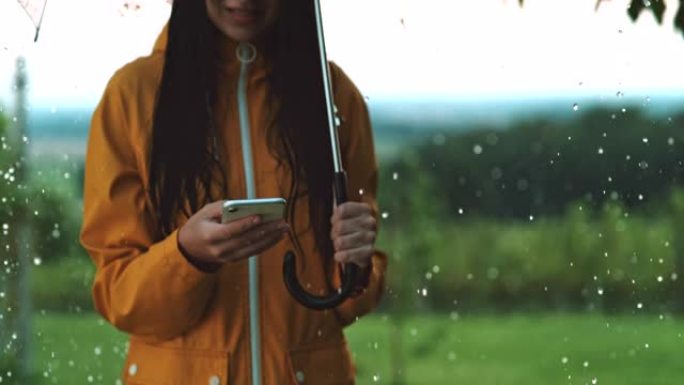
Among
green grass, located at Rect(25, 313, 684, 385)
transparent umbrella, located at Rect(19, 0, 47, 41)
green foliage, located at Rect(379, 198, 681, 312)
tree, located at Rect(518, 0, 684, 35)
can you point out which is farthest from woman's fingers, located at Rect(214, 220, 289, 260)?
green foliage, located at Rect(379, 198, 681, 312)

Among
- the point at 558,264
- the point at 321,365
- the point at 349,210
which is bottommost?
the point at 558,264

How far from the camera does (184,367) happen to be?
274 cm

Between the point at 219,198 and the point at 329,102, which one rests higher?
the point at 329,102

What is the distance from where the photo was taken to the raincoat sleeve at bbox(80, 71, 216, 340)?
271cm

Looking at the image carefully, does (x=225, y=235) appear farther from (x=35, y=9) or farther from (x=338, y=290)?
(x=35, y=9)

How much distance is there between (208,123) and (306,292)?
289mm

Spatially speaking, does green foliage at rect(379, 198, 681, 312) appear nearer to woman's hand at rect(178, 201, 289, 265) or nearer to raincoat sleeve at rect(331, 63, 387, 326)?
raincoat sleeve at rect(331, 63, 387, 326)

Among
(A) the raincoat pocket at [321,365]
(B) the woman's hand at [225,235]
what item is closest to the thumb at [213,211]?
(B) the woman's hand at [225,235]

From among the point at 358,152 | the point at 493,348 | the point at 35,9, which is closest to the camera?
the point at 358,152

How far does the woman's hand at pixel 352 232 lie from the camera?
2.69 metres

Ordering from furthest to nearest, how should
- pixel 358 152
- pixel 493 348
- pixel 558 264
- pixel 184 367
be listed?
pixel 558 264
pixel 493 348
pixel 358 152
pixel 184 367

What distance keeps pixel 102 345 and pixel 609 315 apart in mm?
2554

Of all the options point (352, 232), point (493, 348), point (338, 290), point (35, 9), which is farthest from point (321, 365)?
point (493, 348)

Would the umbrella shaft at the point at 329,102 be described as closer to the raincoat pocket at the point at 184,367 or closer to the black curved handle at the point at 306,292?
the black curved handle at the point at 306,292
